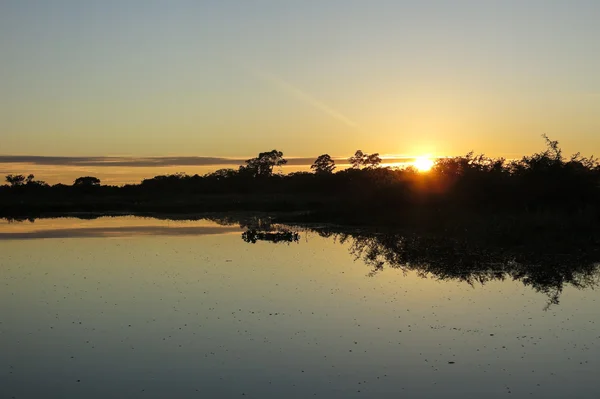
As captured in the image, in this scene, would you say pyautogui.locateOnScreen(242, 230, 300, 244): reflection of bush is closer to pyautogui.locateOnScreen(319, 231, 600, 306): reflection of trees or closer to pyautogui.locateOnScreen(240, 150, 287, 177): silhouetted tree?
pyautogui.locateOnScreen(319, 231, 600, 306): reflection of trees

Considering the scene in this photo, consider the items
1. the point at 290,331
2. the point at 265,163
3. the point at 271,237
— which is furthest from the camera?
the point at 265,163

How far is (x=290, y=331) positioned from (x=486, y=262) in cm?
1176

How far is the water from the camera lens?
32.8 ft

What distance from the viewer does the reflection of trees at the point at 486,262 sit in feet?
62.6

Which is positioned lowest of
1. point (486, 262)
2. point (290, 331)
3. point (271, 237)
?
point (290, 331)

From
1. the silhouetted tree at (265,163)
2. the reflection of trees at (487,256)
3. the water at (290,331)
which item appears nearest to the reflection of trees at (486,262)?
the reflection of trees at (487,256)

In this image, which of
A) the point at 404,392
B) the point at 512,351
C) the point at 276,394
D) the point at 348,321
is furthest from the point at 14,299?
the point at 512,351

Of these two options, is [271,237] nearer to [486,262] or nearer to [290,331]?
[486,262]

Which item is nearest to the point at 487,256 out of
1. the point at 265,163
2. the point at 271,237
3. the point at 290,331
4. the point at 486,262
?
the point at 486,262

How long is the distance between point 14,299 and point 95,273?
4.38 meters

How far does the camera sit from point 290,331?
518 inches

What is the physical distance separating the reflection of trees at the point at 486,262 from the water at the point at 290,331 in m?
0.23

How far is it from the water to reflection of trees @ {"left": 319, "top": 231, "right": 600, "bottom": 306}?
0.74 ft

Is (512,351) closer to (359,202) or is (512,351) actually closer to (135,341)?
(135,341)
